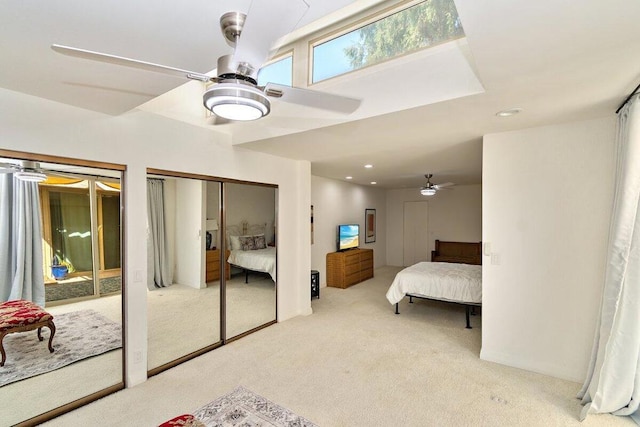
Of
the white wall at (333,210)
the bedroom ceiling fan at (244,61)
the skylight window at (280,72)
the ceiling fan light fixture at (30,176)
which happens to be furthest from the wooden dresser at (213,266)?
the white wall at (333,210)

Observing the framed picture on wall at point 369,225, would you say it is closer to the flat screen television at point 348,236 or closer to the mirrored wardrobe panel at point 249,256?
the flat screen television at point 348,236

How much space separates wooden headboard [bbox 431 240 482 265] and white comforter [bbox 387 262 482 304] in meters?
2.59

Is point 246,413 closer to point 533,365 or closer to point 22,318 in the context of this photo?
point 22,318

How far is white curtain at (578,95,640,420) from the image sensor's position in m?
2.20

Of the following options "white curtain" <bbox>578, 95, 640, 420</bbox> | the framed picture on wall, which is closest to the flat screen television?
the framed picture on wall

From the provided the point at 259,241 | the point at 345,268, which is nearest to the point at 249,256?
the point at 259,241

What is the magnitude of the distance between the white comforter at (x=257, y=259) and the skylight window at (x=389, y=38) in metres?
2.27

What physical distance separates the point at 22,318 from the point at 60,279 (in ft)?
1.15

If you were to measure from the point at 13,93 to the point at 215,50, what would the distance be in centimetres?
168

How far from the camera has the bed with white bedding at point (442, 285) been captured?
4.24 meters

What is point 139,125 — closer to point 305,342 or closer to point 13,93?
point 13,93

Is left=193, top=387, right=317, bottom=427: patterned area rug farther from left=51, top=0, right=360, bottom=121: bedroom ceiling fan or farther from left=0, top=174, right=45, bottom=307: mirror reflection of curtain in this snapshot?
left=51, top=0, right=360, bottom=121: bedroom ceiling fan

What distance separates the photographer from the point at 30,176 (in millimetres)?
2287

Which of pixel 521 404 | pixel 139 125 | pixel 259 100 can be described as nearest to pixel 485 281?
pixel 521 404
